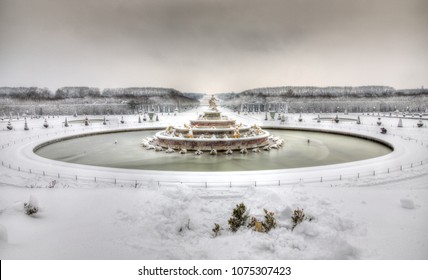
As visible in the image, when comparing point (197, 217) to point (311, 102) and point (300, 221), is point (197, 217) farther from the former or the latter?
point (311, 102)

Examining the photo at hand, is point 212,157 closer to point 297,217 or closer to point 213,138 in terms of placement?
point 213,138

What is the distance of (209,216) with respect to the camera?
35.3ft

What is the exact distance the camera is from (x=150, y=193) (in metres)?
12.2

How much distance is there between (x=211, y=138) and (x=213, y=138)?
166mm

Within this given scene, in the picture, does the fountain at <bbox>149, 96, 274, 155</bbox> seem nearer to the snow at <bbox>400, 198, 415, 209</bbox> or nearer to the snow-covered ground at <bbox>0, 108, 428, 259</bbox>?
the snow-covered ground at <bbox>0, 108, 428, 259</bbox>

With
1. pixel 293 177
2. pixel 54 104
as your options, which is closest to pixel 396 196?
pixel 293 177

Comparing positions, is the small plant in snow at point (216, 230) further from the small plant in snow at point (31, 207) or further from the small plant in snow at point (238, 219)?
the small plant in snow at point (31, 207)

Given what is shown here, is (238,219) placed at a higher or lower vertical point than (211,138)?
lower

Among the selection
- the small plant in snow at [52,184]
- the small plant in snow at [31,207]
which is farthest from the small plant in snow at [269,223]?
the small plant in snow at [52,184]

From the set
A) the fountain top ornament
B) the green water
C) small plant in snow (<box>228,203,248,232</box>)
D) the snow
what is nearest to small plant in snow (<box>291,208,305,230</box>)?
small plant in snow (<box>228,203,248,232</box>)

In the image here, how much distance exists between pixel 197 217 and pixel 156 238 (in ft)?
6.00

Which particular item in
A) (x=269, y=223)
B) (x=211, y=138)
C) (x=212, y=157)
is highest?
(x=211, y=138)

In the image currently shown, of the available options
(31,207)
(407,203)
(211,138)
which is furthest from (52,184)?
(407,203)

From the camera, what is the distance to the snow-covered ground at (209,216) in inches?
329
